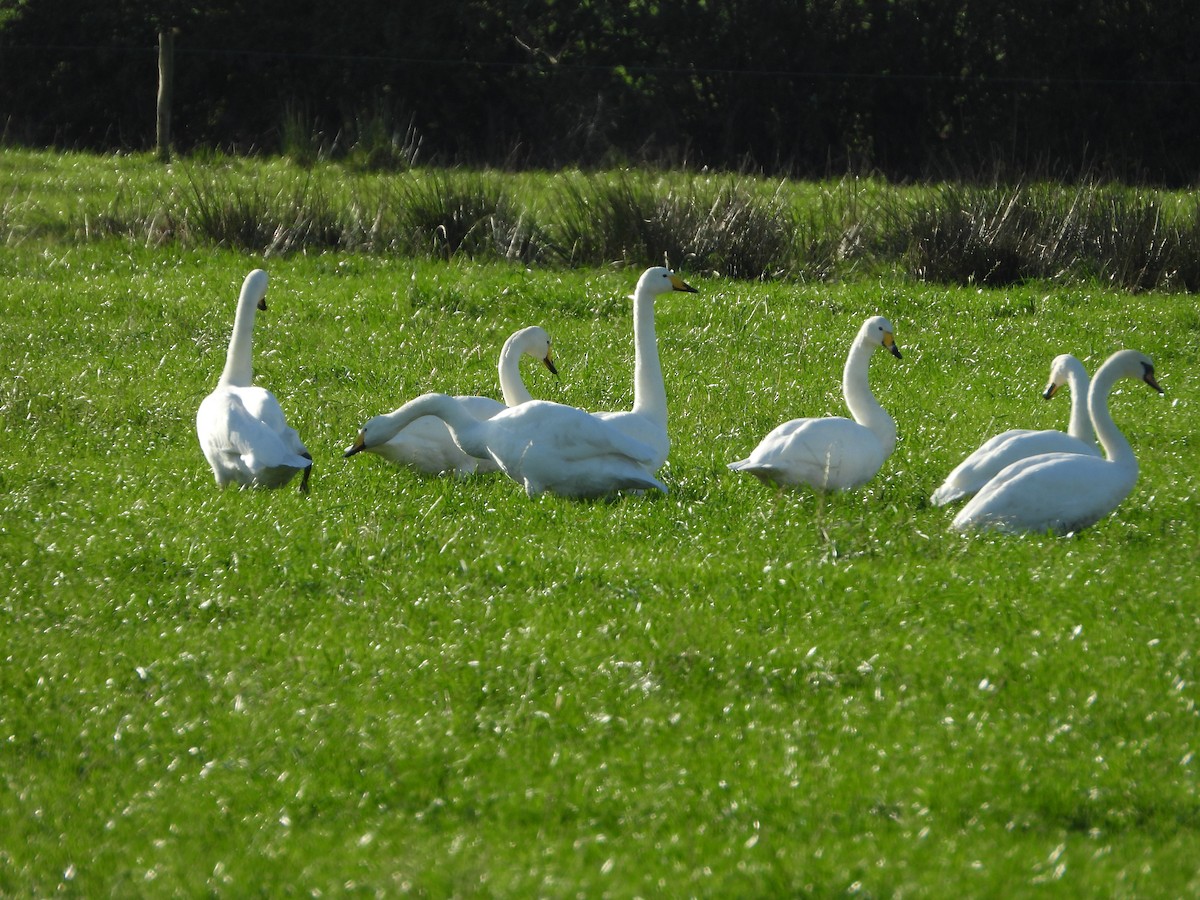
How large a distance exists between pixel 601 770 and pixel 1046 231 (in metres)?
11.8

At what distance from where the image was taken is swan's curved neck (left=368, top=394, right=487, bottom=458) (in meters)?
7.34

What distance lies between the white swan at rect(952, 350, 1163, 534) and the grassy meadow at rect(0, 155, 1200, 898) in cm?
11

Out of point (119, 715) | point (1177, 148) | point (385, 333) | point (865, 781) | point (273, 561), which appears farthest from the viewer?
point (1177, 148)

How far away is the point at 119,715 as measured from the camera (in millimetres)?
4711

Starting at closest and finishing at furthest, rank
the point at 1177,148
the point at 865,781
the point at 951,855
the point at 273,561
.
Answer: the point at 951,855 < the point at 865,781 < the point at 273,561 < the point at 1177,148

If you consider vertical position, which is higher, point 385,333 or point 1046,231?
point 1046,231

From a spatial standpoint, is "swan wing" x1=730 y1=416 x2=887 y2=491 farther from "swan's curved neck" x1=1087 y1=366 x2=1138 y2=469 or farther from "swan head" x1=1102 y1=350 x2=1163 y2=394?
"swan head" x1=1102 y1=350 x2=1163 y2=394

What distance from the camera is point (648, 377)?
25.5 feet

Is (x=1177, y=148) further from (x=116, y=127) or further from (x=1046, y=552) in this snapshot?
(x=1046, y=552)

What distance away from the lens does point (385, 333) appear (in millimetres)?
11555

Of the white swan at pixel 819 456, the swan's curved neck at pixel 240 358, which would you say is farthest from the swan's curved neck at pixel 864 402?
the swan's curved neck at pixel 240 358

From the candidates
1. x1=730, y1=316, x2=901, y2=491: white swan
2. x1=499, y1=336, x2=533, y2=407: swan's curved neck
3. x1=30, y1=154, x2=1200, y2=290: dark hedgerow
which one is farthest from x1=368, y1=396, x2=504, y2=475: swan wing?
x1=30, y1=154, x2=1200, y2=290: dark hedgerow

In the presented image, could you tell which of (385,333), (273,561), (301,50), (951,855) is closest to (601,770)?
(951,855)

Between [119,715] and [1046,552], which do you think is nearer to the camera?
[119,715]
